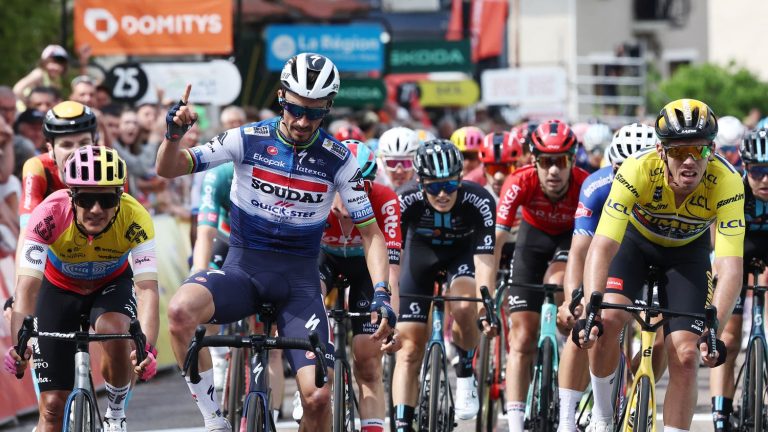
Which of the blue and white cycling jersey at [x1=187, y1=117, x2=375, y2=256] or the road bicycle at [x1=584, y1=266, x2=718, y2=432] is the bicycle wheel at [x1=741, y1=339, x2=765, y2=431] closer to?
the road bicycle at [x1=584, y1=266, x2=718, y2=432]

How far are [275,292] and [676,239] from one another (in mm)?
2378

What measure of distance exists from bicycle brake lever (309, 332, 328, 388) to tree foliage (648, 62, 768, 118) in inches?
1718

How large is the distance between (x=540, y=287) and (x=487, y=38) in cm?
2597

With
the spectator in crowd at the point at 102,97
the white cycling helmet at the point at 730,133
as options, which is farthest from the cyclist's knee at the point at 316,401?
the white cycling helmet at the point at 730,133

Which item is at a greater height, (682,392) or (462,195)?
(462,195)

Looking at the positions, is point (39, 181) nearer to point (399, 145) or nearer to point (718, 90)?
point (399, 145)

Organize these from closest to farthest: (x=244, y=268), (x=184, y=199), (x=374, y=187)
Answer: (x=244, y=268) < (x=374, y=187) < (x=184, y=199)

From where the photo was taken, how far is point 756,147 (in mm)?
10250

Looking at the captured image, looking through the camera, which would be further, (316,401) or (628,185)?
(628,185)

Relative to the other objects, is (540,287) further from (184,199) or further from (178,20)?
(178,20)

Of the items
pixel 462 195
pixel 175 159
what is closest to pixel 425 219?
pixel 462 195

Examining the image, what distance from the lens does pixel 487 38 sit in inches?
1414

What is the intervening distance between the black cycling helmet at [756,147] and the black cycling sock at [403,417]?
2808mm

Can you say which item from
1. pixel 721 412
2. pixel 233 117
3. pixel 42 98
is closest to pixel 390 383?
pixel 721 412
